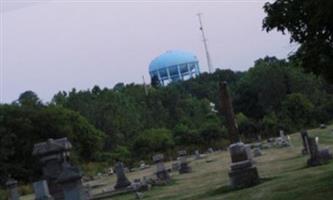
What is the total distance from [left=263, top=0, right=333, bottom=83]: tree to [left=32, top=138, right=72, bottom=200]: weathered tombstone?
11.5 m

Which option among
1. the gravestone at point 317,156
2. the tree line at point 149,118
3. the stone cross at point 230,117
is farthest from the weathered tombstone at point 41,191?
the tree line at point 149,118

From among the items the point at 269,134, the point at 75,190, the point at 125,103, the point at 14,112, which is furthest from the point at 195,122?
the point at 75,190

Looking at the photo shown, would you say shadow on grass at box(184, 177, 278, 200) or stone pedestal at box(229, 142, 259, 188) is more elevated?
stone pedestal at box(229, 142, 259, 188)

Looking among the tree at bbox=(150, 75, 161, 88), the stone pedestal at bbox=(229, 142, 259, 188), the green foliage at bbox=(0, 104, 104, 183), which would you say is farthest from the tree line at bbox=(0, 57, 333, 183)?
the stone pedestal at bbox=(229, 142, 259, 188)

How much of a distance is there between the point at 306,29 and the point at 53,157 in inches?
516

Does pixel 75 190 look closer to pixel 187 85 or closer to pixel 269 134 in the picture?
pixel 269 134

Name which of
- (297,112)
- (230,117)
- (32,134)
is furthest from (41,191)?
(297,112)

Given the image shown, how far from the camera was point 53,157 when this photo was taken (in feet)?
85.4

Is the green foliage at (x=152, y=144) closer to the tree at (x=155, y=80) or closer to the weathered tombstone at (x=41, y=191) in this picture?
the weathered tombstone at (x=41, y=191)

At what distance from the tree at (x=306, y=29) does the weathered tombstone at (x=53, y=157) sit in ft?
37.7

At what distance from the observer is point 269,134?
7244 centimetres

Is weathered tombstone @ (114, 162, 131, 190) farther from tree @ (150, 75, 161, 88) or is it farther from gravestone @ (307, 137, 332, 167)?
tree @ (150, 75, 161, 88)

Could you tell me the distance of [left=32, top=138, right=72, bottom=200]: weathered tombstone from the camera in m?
25.5

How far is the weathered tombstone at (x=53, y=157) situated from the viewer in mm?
25516
